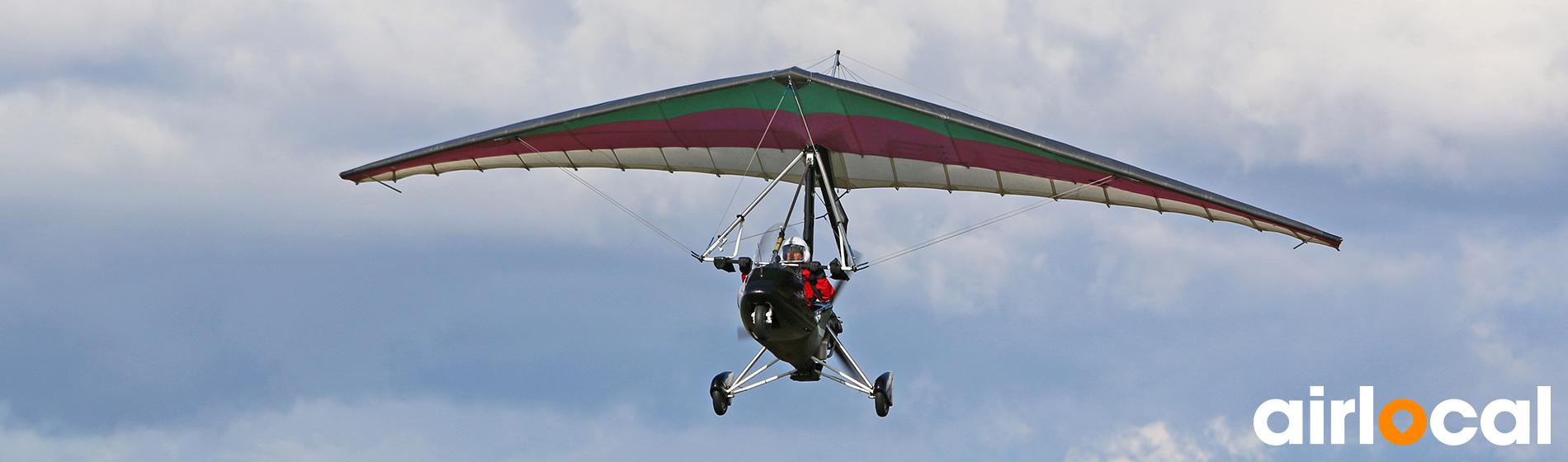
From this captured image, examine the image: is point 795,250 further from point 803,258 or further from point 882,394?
point 882,394

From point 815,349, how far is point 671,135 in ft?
16.1

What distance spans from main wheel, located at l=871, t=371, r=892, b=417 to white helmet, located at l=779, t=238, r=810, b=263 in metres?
3.02

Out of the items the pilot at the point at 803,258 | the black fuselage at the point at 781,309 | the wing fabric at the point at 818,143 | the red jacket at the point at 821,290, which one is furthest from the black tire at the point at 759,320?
the wing fabric at the point at 818,143

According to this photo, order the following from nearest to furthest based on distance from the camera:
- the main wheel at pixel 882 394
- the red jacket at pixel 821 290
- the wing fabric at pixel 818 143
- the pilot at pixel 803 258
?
1. the pilot at pixel 803 258
2. the red jacket at pixel 821 290
3. the wing fabric at pixel 818 143
4. the main wheel at pixel 882 394

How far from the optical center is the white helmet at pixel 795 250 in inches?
691

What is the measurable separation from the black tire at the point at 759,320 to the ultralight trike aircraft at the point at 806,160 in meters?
0.01

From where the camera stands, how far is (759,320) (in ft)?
55.4

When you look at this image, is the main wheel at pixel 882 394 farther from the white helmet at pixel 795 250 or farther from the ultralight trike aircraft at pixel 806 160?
the white helmet at pixel 795 250

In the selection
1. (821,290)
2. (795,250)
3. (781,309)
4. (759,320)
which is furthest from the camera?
(821,290)

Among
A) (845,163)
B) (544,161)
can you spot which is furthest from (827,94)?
(544,161)

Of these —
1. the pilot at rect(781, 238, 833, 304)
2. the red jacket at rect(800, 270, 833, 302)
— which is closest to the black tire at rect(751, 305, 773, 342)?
the pilot at rect(781, 238, 833, 304)

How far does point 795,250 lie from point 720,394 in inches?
128

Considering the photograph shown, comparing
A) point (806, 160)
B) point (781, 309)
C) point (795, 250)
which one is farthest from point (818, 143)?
point (781, 309)

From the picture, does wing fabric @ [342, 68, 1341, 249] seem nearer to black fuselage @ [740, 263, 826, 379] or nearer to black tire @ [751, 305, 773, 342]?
black fuselage @ [740, 263, 826, 379]
